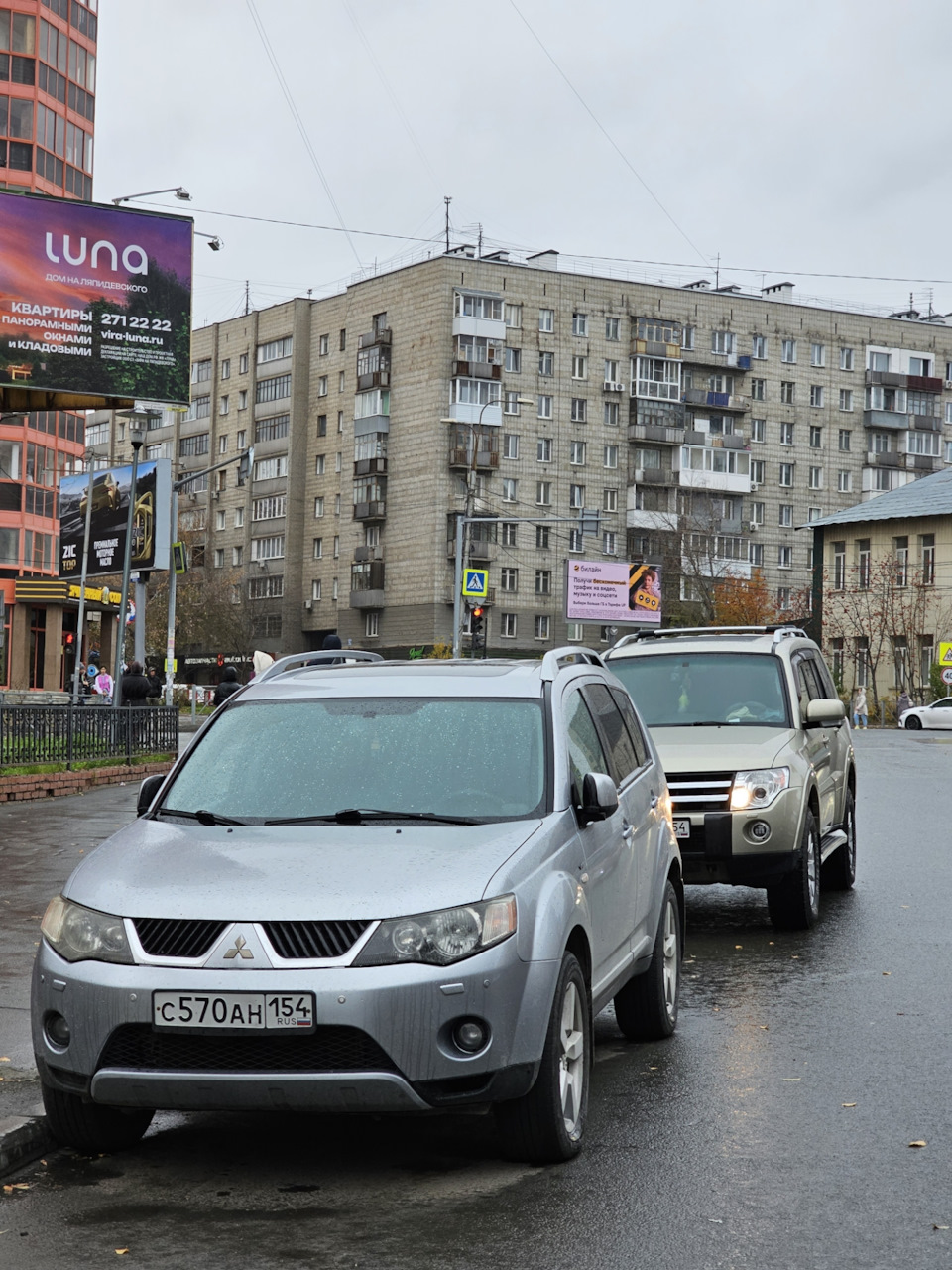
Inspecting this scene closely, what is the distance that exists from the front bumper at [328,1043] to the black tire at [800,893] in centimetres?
578

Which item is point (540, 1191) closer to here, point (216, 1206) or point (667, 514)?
point (216, 1206)

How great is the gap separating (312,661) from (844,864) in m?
6.22

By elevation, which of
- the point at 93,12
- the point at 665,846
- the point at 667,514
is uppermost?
the point at 93,12

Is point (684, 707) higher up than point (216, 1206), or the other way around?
point (684, 707)

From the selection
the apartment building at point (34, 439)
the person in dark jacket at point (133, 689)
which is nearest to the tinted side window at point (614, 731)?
the person in dark jacket at point (133, 689)

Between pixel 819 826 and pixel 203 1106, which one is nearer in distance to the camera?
pixel 203 1106

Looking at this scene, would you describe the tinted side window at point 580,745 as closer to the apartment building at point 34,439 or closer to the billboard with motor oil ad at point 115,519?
the billboard with motor oil ad at point 115,519

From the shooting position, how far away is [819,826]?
11.6 metres

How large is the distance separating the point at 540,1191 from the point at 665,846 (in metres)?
2.71

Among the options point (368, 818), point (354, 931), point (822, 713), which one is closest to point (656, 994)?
point (368, 818)

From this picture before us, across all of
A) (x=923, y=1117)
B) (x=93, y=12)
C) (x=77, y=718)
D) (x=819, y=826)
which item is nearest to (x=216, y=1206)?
(x=923, y=1117)

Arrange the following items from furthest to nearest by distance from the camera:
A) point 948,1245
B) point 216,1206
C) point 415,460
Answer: point 415,460
point 216,1206
point 948,1245

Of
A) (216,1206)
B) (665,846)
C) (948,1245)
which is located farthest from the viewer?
(665,846)

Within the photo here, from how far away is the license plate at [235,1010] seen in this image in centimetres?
511
